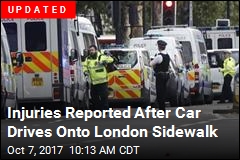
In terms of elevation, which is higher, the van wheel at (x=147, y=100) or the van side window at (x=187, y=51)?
the van side window at (x=187, y=51)

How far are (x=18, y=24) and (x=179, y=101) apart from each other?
689 cm

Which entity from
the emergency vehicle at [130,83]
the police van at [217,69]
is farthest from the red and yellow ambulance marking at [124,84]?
the police van at [217,69]

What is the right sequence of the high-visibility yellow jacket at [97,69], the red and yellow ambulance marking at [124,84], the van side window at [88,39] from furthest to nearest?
the van side window at [88,39], the red and yellow ambulance marking at [124,84], the high-visibility yellow jacket at [97,69]

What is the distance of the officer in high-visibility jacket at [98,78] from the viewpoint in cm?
2034

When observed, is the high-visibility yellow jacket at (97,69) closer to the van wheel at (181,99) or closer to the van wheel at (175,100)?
the van wheel at (175,100)

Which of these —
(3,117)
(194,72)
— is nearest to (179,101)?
(194,72)

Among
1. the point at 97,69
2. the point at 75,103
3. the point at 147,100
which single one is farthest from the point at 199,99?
the point at 97,69

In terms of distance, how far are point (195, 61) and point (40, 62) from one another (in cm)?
880

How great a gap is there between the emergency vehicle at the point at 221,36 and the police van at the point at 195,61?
466 cm

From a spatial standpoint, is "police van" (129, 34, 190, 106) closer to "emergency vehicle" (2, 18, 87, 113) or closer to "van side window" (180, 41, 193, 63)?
"van side window" (180, 41, 193, 63)

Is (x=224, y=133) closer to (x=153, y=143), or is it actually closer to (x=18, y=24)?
(x=153, y=143)

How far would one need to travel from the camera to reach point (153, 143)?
1198 centimetres

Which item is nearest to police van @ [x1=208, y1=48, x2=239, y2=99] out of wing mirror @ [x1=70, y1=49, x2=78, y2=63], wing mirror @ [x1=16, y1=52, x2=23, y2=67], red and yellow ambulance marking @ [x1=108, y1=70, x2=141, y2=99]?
red and yellow ambulance marking @ [x1=108, y1=70, x2=141, y2=99]

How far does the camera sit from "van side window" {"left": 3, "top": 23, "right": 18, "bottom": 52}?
20938mm
